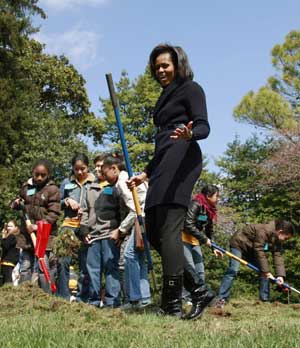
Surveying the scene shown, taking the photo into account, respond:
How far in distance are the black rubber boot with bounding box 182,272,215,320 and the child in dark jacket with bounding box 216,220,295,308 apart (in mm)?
4095

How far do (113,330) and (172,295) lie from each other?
1.14 m

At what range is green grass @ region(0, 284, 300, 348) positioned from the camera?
2596 mm

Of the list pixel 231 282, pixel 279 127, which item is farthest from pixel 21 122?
pixel 231 282

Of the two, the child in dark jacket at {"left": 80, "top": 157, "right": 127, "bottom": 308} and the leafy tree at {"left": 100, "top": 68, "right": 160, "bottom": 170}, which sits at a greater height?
the leafy tree at {"left": 100, "top": 68, "right": 160, "bottom": 170}

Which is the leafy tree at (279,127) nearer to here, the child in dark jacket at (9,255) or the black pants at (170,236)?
the child in dark jacket at (9,255)

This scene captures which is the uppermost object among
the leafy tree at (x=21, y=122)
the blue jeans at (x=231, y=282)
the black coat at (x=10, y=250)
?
the leafy tree at (x=21, y=122)

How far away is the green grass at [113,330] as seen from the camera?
260 cm

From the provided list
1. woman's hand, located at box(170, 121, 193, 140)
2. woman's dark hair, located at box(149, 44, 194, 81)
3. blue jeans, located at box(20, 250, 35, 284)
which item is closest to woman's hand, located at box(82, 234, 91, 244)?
blue jeans, located at box(20, 250, 35, 284)

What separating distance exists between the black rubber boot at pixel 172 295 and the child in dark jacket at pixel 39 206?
265 cm

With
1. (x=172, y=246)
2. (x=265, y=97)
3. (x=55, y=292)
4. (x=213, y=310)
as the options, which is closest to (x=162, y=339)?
(x=172, y=246)

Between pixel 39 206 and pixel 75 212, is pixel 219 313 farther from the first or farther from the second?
pixel 39 206

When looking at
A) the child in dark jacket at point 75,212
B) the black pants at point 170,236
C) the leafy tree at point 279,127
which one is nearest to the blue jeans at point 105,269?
the child in dark jacket at point 75,212

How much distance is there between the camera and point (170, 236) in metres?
4.14

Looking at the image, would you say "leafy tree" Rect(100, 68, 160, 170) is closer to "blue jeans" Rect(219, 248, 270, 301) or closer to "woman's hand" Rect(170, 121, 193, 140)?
"blue jeans" Rect(219, 248, 270, 301)
